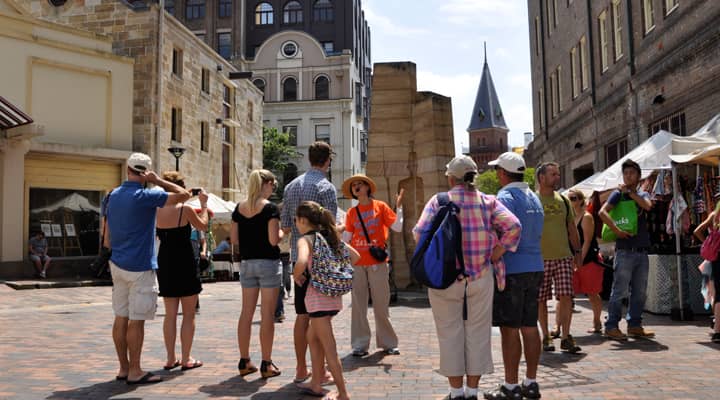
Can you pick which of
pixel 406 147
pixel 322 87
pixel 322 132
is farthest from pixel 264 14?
pixel 406 147

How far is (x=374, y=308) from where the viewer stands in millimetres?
6680

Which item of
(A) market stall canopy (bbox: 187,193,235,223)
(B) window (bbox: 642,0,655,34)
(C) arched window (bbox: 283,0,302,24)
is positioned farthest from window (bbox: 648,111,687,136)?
(C) arched window (bbox: 283,0,302,24)

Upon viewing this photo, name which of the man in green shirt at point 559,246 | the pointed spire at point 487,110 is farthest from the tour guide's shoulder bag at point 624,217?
the pointed spire at point 487,110

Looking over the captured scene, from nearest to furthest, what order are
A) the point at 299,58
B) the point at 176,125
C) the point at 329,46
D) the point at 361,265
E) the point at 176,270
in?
the point at 176,270
the point at 361,265
the point at 176,125
the point at 299,58
the point at 329,46

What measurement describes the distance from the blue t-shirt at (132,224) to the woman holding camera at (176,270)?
43 centimetres

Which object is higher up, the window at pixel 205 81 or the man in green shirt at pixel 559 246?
the window at pixel 205 81

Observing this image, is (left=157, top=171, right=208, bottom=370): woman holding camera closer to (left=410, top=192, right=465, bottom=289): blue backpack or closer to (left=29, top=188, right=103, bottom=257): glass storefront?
(left=410, top=192, right=465, bottom=289): blue backpack

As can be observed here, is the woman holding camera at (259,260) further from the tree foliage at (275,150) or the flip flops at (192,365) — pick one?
the tree foliage at (275,150)

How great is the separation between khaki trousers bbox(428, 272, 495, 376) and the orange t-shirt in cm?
229

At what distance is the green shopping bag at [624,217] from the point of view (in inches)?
284

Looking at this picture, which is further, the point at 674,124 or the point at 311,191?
the point at 674,124

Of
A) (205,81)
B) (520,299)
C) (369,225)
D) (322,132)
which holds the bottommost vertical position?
(520,299)

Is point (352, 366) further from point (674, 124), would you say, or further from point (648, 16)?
point (648, 16)

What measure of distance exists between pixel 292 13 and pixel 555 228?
180ft
